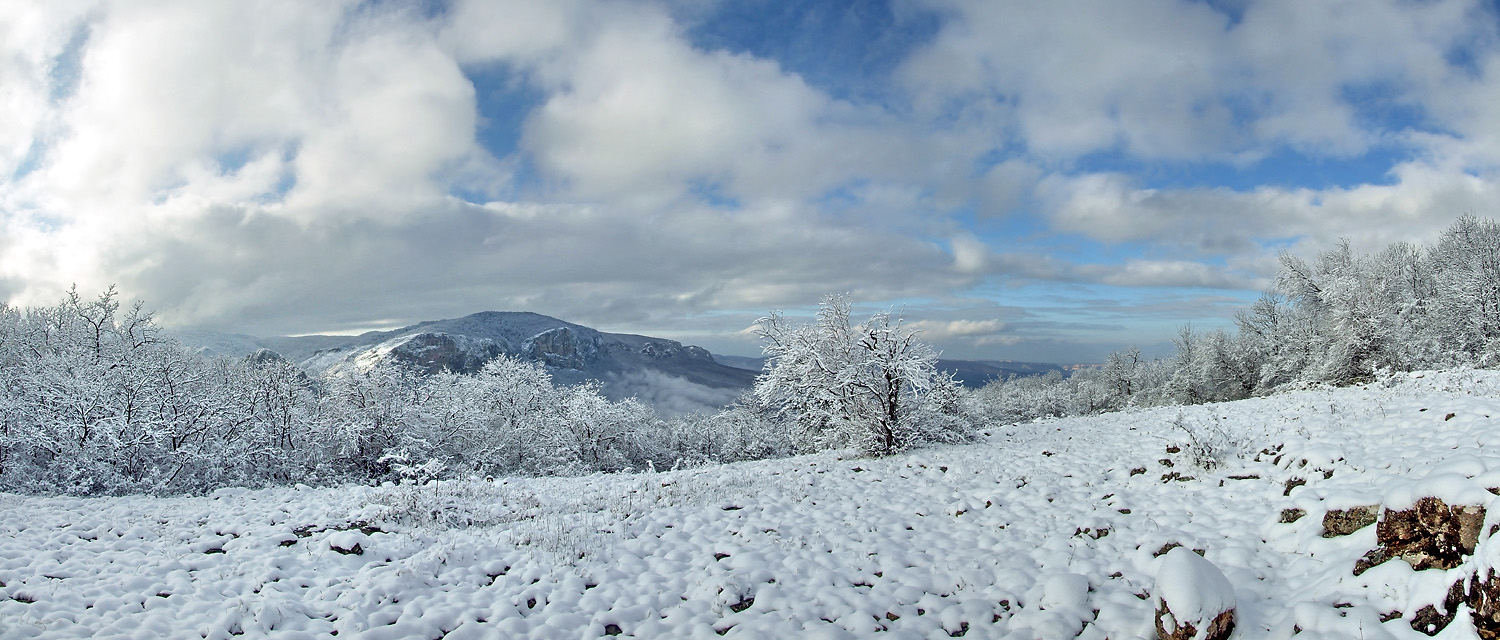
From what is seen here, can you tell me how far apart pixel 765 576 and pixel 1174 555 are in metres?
5.34

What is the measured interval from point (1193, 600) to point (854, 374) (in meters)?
14.0

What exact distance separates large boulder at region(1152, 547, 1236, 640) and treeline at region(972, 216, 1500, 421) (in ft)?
77.9

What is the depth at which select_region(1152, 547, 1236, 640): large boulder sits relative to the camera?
5.96m

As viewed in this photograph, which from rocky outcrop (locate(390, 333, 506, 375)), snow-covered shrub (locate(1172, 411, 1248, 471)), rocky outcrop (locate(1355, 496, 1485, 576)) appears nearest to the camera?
rocky outcrop (locate(1355, 496, 1485, 576))

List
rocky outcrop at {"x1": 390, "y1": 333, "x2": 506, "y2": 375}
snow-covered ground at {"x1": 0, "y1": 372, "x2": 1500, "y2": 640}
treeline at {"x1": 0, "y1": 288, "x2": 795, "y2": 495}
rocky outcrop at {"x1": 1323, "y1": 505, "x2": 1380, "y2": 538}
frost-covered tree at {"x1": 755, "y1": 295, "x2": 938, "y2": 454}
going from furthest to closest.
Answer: rocky outcrop at {"x1": 390, "y1": 333, "x2": 506, "y2": 375} < frost-covered tree at {"x1": 755, "y1": 295, "x2": 938, "y2": 454} < treeline at {"x1": 0, "y1": 288, "x2": 795, "y2": 495} < rocky outcrop at {"x1": 1323, "y1": 505, "x2": 1380, "y2": 538} < snow-covered ground at {"x1": 0, "y1": 372, "x2": 1500, "y2": 640}

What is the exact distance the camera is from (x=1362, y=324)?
3048cm

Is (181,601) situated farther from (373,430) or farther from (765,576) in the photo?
(373,430)

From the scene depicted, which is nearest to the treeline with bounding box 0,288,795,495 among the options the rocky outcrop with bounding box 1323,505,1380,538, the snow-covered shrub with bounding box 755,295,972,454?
the snow-covered shrub with bounding box 755,295,972,454

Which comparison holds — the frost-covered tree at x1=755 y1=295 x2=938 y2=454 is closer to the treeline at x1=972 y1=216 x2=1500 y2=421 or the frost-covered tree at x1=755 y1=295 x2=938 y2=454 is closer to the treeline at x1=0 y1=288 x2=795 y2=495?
the treeline at x1=0 y1=288 x2=795 y2=495

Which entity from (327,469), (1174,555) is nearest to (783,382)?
(1174,555)

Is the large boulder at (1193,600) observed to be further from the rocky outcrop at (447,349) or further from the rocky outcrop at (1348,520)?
the rocky outcrop at (447,349)

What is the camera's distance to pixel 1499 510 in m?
4.98

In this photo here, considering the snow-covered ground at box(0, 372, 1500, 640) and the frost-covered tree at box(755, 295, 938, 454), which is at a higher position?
the frost-covered tree at box(755, 295, 938, 454)

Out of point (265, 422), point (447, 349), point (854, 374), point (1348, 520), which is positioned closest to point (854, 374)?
point (854, 374)
